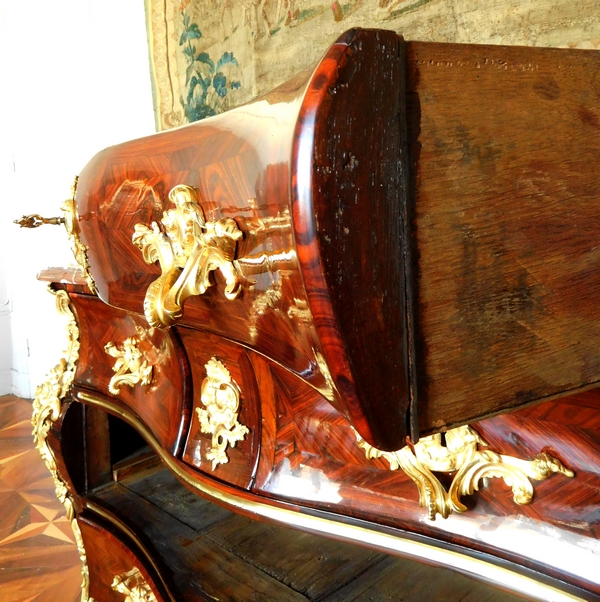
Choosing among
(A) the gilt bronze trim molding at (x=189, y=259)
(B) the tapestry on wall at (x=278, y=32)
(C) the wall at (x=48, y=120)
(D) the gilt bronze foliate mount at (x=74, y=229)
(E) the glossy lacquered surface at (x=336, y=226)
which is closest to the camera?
(E) the glossy lacquered surface at (x=336, y=226)

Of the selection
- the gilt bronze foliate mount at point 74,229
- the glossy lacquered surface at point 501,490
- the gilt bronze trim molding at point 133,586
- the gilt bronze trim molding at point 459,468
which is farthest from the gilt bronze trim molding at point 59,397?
the gilt bronze trim molding at point 459,468

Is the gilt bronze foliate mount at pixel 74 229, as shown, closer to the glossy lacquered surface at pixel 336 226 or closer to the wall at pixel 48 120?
the glossy lacquered surface at pixel 336 226

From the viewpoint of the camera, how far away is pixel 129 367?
2.58ft

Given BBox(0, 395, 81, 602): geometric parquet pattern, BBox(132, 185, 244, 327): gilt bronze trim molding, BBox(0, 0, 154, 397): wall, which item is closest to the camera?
BBox(132, 185, 244, 327): gilt bronze trim molding

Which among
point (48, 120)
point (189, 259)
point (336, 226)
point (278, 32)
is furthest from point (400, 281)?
point (48, 120)

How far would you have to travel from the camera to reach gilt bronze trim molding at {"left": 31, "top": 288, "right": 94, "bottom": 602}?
93 centimetres

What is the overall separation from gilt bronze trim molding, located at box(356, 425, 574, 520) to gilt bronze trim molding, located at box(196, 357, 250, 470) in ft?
0.74

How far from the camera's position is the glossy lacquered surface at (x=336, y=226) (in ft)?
0.81

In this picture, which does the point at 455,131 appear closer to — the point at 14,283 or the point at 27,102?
the point at 27,102

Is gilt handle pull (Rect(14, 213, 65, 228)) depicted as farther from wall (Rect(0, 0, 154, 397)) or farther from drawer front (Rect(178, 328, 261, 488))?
wall (Rect(0, 0, 154, 397))

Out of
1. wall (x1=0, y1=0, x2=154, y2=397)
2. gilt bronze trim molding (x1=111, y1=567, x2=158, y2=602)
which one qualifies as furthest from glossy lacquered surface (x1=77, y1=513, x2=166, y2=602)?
wall (x1=0, y1=0, x2=154, y2=397)

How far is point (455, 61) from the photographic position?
0.27 m

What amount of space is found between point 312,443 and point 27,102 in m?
2.36

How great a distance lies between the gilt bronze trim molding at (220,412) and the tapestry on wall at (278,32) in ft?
1.18
